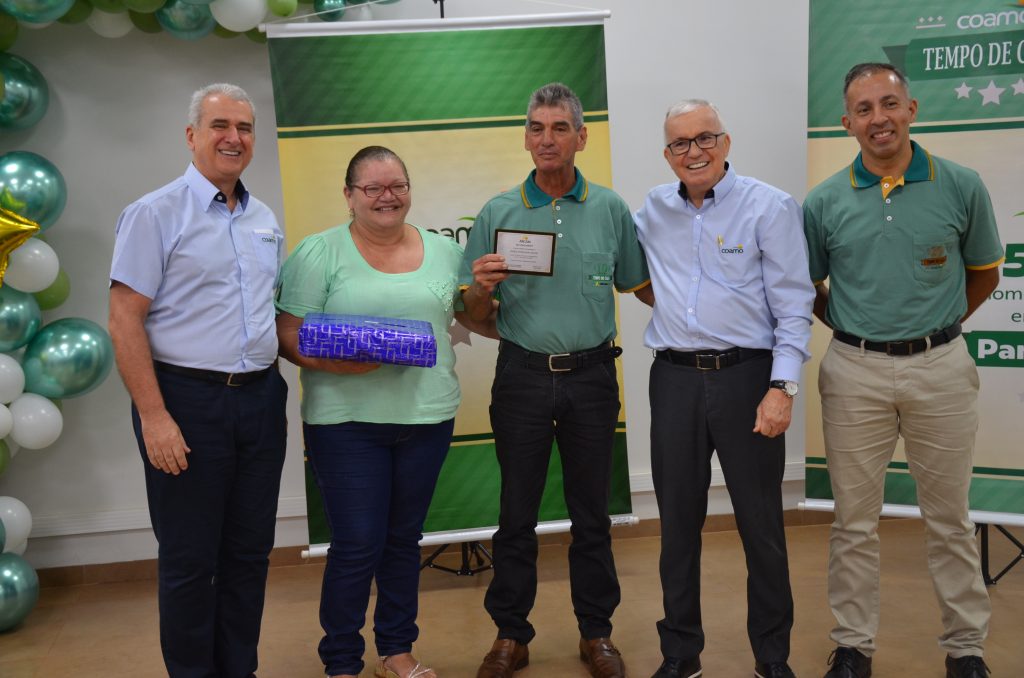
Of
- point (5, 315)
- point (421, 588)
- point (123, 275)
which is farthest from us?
point (421, 588)

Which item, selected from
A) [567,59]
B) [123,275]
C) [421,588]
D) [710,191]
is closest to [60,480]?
[421,588]

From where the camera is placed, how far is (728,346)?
290cm

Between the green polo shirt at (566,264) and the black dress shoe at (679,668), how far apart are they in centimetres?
105

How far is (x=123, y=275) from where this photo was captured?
2.56 m

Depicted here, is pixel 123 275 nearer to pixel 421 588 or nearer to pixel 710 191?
pixel 710 191

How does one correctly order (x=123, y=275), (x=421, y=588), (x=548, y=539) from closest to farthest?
(x=123, y=275), (x=421, y=588), (x=548, y=539)

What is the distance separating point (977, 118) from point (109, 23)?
11.9 ft

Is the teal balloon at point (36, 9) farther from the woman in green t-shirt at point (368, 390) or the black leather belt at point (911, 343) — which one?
the black leather belt at point (911, 343)

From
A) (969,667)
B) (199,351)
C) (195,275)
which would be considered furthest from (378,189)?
(969,667)

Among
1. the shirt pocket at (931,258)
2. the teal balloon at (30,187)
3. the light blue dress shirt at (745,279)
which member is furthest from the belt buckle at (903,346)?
the teal balloon at (30,187)

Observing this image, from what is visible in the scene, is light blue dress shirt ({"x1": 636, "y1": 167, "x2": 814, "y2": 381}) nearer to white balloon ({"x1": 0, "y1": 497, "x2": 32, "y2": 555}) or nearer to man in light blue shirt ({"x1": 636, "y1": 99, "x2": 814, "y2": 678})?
man in light blue shirt ({"x1": 636, "y1": 99, "x2": 814, "y2": 678})

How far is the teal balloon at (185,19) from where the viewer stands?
388 cm

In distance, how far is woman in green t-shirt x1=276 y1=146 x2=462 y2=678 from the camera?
2904mm

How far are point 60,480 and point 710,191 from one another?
3.25 metres
